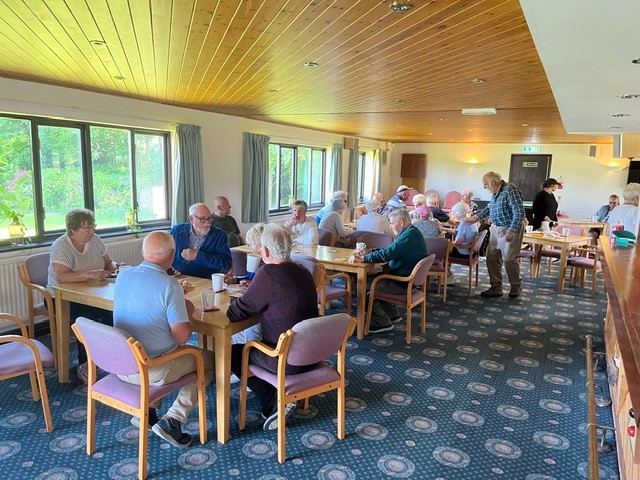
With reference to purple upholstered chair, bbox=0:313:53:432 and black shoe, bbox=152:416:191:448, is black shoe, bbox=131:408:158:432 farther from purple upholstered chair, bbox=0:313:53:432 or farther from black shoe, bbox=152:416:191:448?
purple upholstered chair, bbox=0:313:53:432

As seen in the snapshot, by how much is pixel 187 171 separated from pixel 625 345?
5521 millimetres

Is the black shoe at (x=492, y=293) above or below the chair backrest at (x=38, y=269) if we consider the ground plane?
below

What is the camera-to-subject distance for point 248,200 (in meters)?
7.50

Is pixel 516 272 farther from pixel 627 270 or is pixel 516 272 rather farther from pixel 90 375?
pixel 90 375

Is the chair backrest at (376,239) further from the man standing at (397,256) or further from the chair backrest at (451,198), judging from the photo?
the chair backrest at (451,198)

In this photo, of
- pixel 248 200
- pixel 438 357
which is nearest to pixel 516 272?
pixel 438 357

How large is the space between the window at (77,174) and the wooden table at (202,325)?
171 cm

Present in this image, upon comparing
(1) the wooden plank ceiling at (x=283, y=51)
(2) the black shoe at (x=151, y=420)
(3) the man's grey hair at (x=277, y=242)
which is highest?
(1) the wooden plank ceiling at (x=283, y=51)

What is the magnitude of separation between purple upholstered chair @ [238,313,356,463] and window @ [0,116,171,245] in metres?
3.29

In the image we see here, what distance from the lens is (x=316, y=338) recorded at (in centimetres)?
239

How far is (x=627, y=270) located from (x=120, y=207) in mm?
5341

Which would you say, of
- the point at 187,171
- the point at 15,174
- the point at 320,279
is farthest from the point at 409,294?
the point at 15,174

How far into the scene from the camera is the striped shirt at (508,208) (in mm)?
5598

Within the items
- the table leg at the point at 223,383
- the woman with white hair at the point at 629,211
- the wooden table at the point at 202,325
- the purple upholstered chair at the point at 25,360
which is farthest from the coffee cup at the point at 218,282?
the woman with white hair at the point at 629,211
